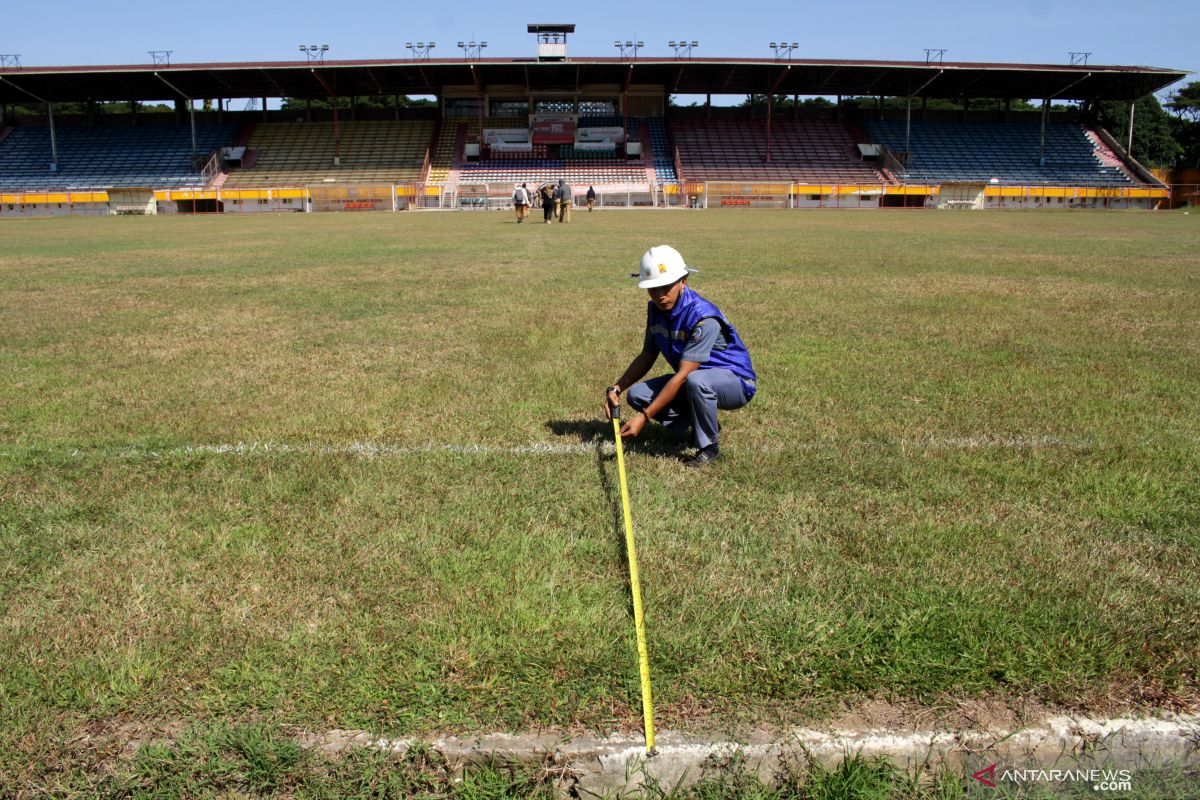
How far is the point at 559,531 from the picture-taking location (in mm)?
3609

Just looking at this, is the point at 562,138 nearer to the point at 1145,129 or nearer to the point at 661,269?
the point at 1145,129

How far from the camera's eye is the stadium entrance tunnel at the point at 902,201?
50.3 m

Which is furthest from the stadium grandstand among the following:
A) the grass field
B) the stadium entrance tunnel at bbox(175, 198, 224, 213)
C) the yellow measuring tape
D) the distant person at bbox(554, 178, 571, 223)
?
the yellow measuring tape

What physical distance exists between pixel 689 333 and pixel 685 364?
20cm

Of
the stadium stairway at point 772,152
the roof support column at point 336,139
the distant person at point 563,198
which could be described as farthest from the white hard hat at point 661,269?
the roof support column at point 336,139

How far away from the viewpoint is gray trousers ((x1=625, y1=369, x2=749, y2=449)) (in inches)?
Result: 176

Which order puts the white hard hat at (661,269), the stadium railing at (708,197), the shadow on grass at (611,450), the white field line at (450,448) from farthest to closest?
the stadium railing at (708,197) < the white field line at (450,448) < the white hard hat at (661,269) < the shadow on grass at (611,450)

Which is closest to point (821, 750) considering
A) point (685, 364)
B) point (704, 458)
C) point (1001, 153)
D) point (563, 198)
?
point (704, 458)

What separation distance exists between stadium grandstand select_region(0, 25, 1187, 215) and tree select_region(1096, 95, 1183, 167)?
1.19 m

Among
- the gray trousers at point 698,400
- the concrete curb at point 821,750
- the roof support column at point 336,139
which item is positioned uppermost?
the roof support column at point 336,139

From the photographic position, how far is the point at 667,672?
2.63m

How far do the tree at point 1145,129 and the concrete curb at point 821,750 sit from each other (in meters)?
72.6

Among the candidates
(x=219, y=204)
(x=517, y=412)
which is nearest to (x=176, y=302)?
(x=517, y=412)

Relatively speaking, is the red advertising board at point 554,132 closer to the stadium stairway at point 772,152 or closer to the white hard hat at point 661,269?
the stadium stairway at point 772,152
